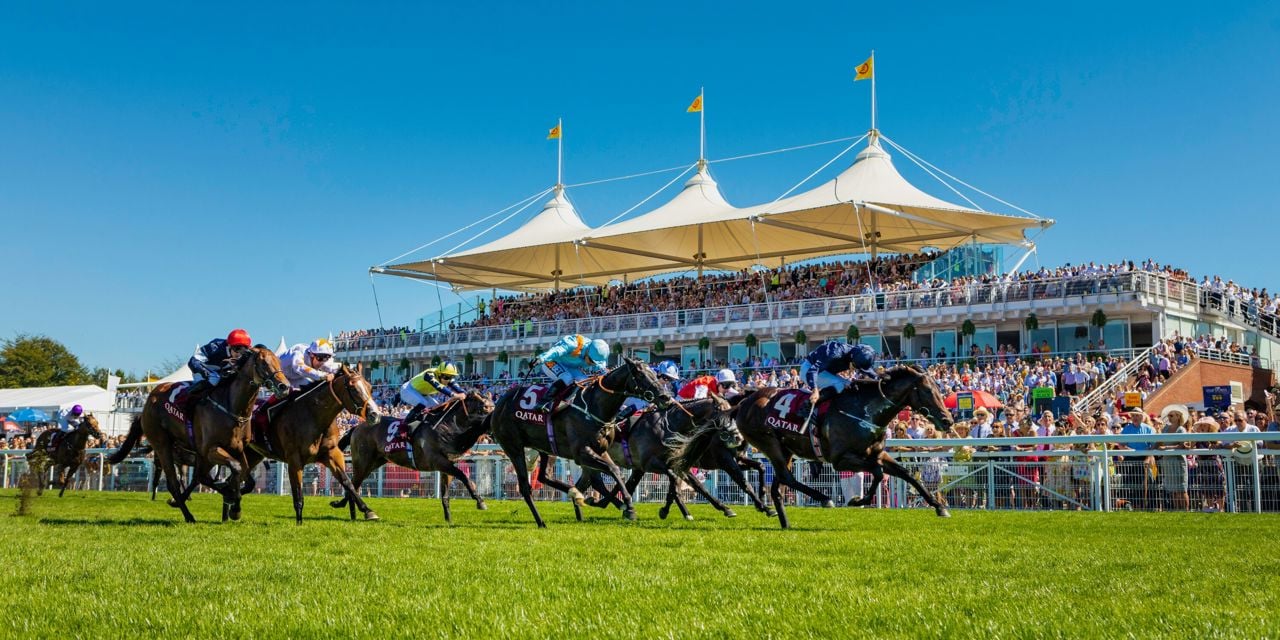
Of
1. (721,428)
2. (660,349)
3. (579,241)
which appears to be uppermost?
(579,241)

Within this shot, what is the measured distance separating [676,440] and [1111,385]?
16.1 meters

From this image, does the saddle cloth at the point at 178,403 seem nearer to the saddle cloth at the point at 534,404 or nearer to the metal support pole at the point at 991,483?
the saddle cloth at the point at 534,404

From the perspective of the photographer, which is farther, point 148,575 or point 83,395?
point 83,395

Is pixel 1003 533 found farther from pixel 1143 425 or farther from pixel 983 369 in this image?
pixel 983 369

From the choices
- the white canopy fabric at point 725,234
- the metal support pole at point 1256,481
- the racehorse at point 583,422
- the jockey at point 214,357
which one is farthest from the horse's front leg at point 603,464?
the white canopy fabric at point 725,234

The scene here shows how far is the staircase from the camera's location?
24125mm

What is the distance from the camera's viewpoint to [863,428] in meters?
11.4

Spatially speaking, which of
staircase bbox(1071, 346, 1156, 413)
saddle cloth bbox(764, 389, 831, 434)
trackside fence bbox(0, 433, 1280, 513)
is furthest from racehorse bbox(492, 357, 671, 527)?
staircase bbox(1071, 346, 1156, 413)

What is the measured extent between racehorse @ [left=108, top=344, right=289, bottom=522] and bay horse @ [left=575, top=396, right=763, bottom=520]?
3.78 metres

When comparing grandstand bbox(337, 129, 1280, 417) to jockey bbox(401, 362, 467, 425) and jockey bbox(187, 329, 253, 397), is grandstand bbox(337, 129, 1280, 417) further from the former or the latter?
jockey bbox(187, 329, 253, 397)

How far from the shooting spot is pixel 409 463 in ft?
46.7

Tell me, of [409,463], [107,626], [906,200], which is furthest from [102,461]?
[906,200]

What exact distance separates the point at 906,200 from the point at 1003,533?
30.2 meters

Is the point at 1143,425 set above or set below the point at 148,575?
above
